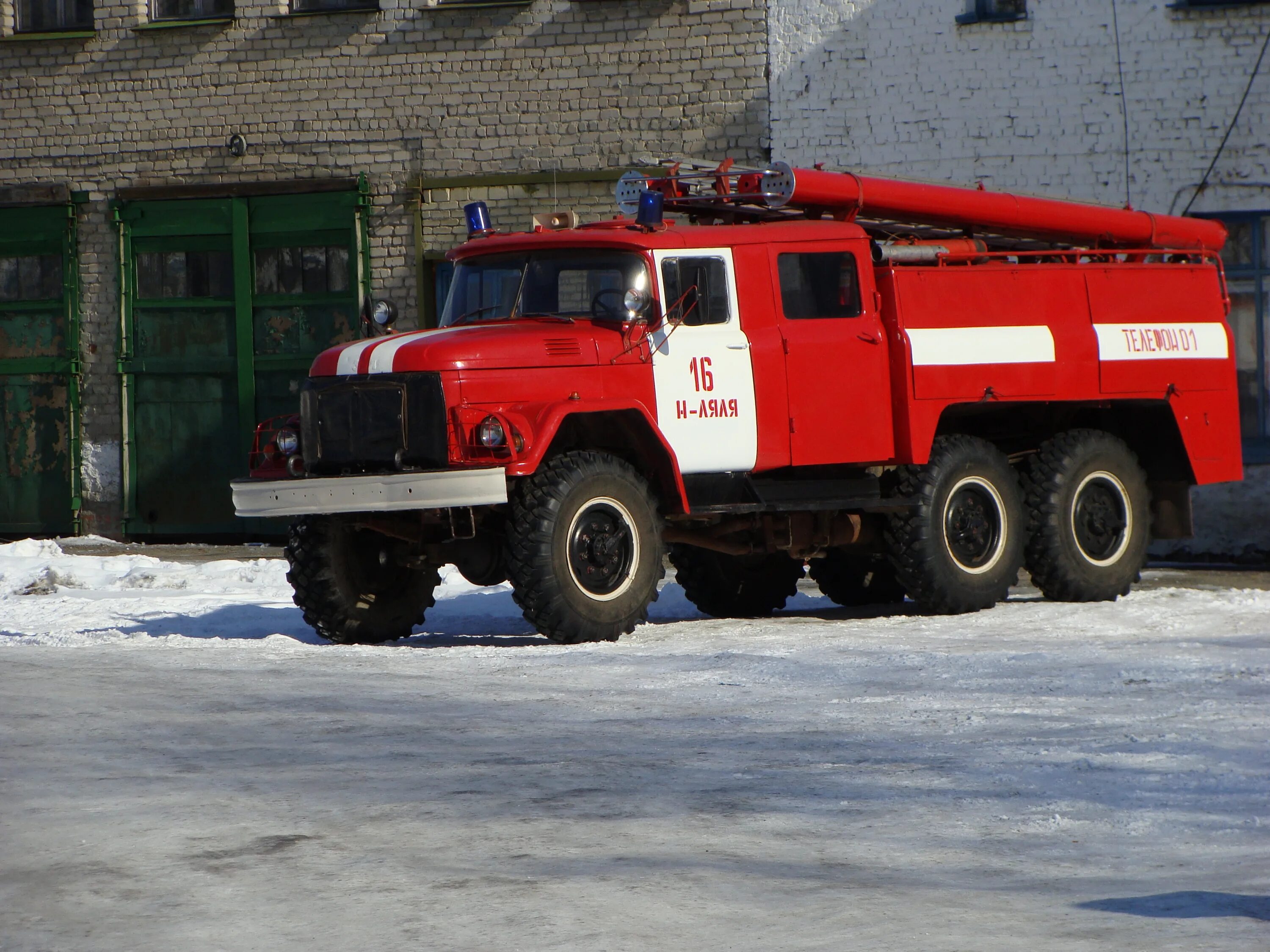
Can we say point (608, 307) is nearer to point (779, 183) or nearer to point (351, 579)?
point (779, 183)

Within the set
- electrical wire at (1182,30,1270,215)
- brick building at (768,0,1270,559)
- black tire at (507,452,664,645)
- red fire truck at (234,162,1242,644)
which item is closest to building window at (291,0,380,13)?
brick building at (768,0,1270,559)

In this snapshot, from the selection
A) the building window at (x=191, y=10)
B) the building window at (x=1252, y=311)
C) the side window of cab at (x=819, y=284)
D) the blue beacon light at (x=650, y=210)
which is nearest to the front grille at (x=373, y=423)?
the blue beacon light at (x=650, y=210)

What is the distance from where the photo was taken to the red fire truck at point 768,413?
32.6 feet

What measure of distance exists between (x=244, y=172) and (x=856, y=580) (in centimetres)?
891

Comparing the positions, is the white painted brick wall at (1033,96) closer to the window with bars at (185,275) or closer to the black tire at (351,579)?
the window with bars at (185,275)

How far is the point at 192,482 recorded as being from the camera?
1944 centimetres

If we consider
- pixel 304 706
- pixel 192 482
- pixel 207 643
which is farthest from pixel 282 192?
pixel 304 706

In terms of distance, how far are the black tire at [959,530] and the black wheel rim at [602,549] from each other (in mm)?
2093

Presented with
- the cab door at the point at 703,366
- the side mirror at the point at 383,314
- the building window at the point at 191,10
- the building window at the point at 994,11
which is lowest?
the cab door at the point at 703,366

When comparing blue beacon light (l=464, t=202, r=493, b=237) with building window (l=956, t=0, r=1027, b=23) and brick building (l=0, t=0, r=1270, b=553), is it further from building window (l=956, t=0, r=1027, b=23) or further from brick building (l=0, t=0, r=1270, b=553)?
building window (l=956, t=0, r=1027, b=23)

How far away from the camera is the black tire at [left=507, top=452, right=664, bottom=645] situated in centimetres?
980

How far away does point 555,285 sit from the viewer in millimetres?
10703

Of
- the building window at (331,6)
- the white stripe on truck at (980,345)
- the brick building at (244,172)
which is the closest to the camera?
the white stripe on truck at (980,345)

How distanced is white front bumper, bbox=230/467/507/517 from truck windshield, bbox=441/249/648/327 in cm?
128
